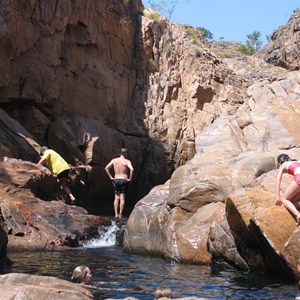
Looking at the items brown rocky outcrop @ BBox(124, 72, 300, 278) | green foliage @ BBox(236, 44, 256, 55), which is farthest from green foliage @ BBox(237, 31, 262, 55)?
brown rocky outcrop @ BBox(124, 72, 300, 278)

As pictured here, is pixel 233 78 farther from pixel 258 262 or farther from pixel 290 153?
pixel 258 262

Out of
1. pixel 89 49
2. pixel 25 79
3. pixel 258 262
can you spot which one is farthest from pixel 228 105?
pixel 258 262

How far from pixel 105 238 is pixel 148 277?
5.08 meters

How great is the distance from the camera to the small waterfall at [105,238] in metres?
13.6

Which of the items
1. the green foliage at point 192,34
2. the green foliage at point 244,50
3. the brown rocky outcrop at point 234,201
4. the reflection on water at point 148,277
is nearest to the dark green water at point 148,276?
the reflection on water at point 148,277

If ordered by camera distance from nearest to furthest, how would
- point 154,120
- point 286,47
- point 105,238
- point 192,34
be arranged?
1. point 105,238
2. point 154,120
3. point 192,34
4. point 286,47

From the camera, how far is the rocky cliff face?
10.7 metres

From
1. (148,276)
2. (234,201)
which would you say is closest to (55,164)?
(148,276)

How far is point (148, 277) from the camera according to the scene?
30.2ft

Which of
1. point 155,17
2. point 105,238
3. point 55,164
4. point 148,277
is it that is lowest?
point 148,277

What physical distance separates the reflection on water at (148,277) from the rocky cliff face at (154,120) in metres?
0.43

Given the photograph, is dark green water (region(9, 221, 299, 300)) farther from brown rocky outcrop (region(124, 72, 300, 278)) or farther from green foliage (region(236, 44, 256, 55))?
green foliage (region(236, 44, 256, 55))

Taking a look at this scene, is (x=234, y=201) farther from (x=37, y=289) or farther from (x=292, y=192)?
(x=37, y=289)

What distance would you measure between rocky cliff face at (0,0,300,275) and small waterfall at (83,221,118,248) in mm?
1187
